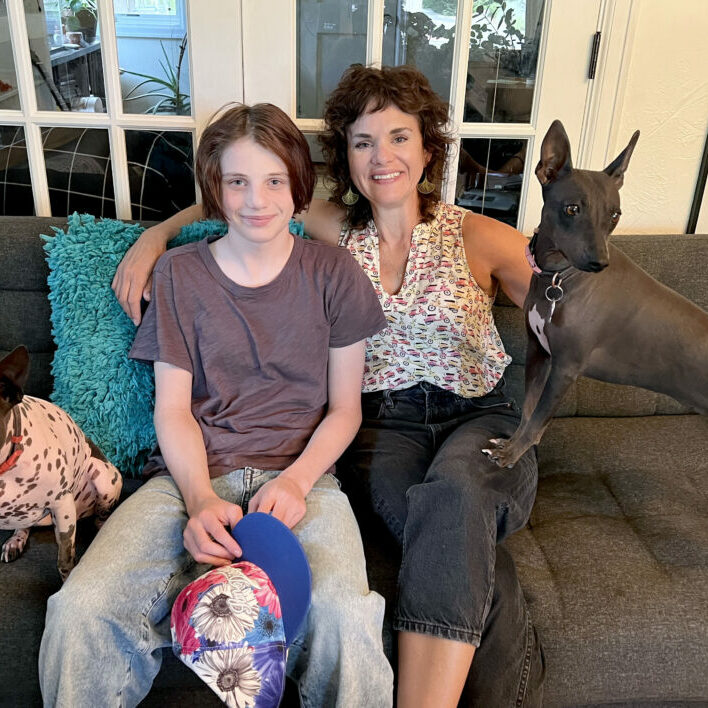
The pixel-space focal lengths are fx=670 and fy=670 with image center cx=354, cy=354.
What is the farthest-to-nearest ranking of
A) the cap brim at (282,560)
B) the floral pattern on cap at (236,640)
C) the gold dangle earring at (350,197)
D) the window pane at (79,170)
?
the window pane at (79,170) → the gold dangle earring at (350,197) → the cap brim at (282,560) → the floral pattern on cap at (236,640)

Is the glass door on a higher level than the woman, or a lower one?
higher

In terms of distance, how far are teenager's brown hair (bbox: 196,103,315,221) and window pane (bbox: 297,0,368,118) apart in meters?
0.62

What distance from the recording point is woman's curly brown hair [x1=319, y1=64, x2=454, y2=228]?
4.89 feet

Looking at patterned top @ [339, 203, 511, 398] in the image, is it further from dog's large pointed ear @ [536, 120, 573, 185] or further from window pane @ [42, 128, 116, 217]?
window pane @ [42, 128, 116, 217]

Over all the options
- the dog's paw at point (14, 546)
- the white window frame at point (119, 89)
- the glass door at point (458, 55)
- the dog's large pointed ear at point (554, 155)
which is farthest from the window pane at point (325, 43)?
the dog's paw at point (14, 546)

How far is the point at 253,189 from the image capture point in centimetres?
128

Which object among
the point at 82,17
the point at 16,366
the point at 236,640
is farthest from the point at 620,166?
the point at 82,17

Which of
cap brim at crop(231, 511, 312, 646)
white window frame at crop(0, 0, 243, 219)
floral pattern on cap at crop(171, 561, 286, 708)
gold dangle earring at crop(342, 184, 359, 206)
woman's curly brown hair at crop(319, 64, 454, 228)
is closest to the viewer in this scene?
floral pattern on cap at crop(171, 561, 286, 708)

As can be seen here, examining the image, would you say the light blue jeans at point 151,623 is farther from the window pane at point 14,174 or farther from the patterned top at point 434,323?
the window pane at point 14,174

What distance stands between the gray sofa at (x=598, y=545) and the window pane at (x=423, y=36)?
70 centimetres

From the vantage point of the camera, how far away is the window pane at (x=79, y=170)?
6.34ft

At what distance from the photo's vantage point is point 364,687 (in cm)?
111

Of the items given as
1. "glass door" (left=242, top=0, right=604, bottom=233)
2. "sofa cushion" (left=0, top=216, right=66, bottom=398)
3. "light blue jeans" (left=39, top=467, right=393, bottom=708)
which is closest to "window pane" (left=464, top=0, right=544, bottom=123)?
"glass door" (left=242, top=0, right=604, bottom=233)

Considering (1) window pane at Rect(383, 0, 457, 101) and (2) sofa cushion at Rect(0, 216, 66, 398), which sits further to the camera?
(1) window pane at Rect(383, 0, 457, 101)
